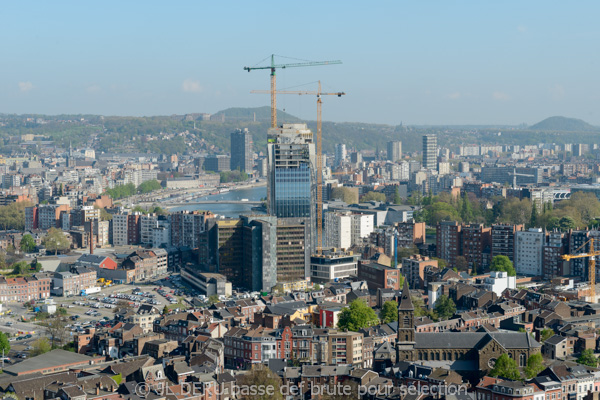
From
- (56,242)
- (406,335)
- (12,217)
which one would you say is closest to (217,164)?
(12,217)

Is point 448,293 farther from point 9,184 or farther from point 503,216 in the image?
point 9,184

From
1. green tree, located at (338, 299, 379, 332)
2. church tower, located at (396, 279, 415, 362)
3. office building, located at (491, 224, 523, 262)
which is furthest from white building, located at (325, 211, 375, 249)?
church tower, located at (396, 279, 415, 362)

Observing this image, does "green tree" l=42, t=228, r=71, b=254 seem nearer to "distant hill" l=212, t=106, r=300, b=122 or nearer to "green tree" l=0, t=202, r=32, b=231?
"green tree" l=0, t=202, r=32, b=231

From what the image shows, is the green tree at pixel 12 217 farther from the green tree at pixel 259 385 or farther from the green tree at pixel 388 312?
the green tree at pixel 259 385

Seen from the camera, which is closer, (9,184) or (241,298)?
(241,298)

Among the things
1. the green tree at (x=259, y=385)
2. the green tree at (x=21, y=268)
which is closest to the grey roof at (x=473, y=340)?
the green tree at (x=259, y=385)

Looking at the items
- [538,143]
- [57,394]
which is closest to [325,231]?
[57,394]
